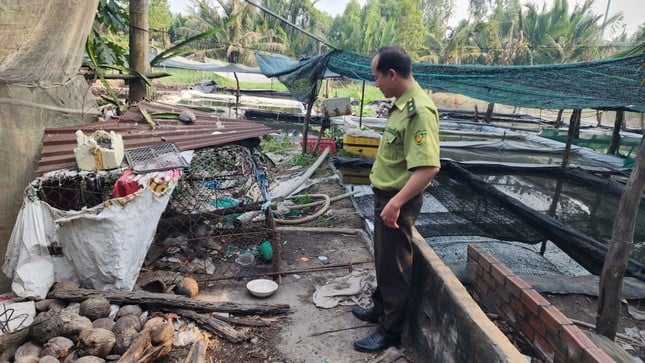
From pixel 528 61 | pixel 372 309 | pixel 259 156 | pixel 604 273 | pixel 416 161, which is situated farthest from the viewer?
pixel 528 61

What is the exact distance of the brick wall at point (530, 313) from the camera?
1979 mm

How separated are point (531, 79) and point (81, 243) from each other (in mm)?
5361

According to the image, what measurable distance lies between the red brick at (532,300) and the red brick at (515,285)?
0.14 ft

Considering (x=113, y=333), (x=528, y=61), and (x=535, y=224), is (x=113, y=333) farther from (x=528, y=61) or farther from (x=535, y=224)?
(x=528, y=61)

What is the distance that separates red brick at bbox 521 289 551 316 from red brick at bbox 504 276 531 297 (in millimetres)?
42

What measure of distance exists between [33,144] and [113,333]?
166 cm

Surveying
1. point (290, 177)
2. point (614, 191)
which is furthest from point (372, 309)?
point (614, 191)

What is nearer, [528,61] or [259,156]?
[259,156]

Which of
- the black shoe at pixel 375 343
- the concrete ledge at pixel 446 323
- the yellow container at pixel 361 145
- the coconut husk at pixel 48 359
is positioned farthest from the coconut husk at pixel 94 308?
the yellow container at pixel 361 145

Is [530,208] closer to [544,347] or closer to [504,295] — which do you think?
[504,295]

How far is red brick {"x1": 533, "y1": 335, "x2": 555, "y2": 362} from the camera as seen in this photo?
2194 millimetres

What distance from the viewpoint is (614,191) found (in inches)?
315

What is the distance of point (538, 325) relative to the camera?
7.55 ft

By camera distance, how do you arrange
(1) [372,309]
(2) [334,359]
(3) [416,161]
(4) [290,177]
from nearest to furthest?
1. (3) [416,161]
2. (2) [334,359]
3. (1) [372,309]
4. (4) [290,177]
